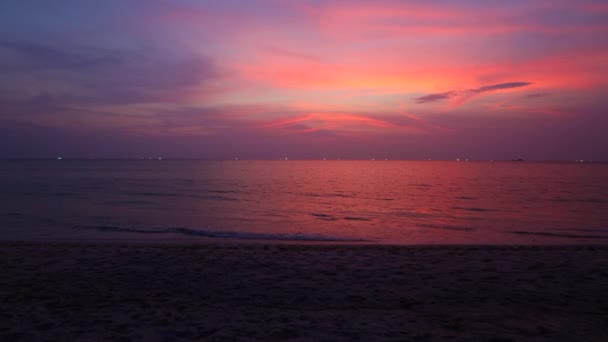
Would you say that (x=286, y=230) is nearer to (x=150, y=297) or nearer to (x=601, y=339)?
(x=150, y=297)

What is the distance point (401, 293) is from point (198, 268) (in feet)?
17.0

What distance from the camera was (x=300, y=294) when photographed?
8.70 m

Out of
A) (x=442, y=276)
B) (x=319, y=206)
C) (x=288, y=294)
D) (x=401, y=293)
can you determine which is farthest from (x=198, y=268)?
(x=319, y=206)

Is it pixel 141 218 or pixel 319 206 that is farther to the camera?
pixel 319 206

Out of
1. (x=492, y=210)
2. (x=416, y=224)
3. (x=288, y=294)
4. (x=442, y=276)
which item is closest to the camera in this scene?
(x=288, y=294)

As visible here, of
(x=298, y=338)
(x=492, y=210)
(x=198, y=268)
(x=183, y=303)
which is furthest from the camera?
(x=492, y=210)

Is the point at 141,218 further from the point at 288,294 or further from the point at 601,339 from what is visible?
the point at 601,339

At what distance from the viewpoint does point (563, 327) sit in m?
6.84

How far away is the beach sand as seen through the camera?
664 centimetres

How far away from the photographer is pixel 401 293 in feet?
28.7

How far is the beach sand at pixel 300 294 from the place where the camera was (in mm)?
6645

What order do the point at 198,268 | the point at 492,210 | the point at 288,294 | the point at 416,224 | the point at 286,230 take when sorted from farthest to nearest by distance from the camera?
the point at 492,210 → the point at 416,224 → the point at 286,230 → the point at 198,268 → the point at 288,294

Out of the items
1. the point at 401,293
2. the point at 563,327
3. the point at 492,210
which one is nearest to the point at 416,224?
the point at 492,210

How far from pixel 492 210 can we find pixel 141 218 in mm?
22329
